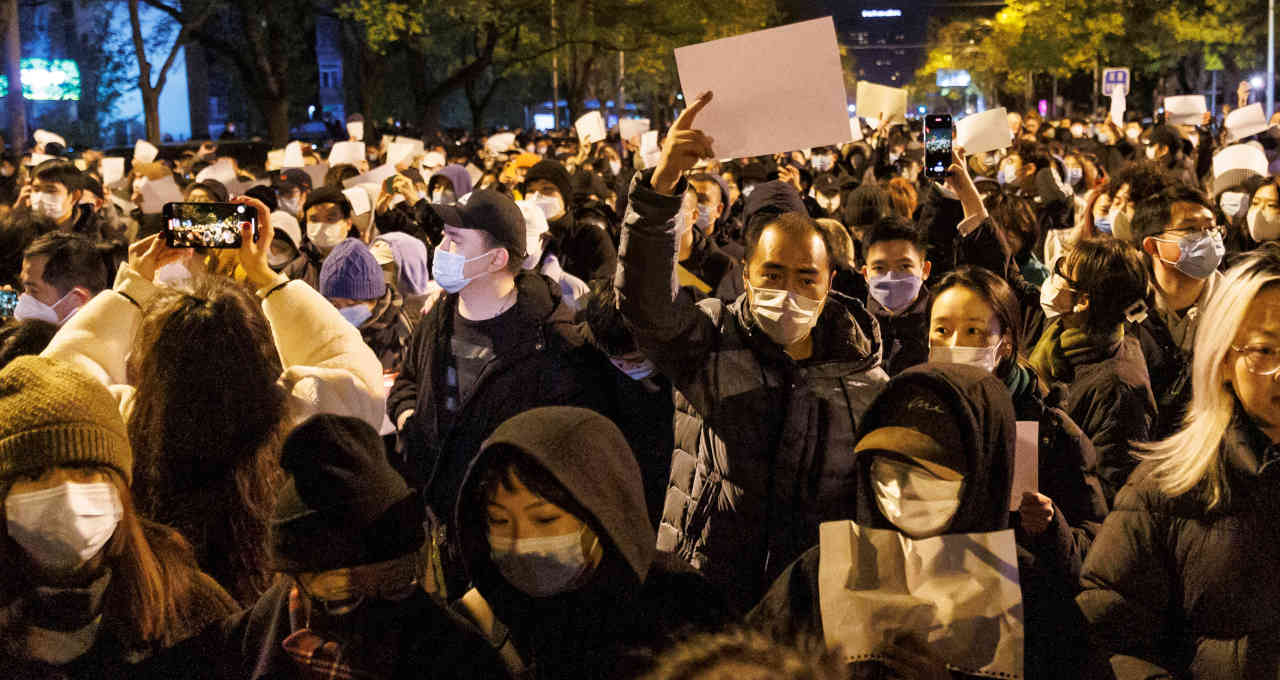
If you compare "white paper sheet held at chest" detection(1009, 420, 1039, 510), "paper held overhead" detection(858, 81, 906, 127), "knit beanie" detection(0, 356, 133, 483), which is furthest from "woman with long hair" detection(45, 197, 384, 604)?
"paper held overhead" detection(858, 81, 906, 127)

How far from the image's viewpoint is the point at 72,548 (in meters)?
2.80

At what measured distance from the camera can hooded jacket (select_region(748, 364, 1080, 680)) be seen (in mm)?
2768

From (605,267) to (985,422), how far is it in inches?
221

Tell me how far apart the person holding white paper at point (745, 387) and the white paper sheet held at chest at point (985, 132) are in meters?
5.33

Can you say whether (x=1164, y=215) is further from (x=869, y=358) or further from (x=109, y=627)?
(x=109, y=627)

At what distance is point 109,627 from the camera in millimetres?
2865

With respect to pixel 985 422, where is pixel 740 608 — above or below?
below

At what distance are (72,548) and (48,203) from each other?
778 cm

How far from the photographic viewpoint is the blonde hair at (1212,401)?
9.25 ft

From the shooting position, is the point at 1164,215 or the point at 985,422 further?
the point at 1164,215

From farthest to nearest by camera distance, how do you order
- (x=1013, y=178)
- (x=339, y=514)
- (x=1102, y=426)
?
(x=1013, y=178)
(x=1102, y=426)
(x=339, y=514)

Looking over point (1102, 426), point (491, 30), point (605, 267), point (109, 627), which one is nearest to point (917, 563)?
point (109, 627)

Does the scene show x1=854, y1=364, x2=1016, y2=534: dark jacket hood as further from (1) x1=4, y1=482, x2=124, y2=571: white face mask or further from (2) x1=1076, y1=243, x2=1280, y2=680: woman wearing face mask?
(1) x1=4, y1=482, x2=124, y2=571: white face mask

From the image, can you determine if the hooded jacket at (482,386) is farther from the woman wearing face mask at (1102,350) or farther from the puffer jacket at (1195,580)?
the puffer jacket at (1195,580)
